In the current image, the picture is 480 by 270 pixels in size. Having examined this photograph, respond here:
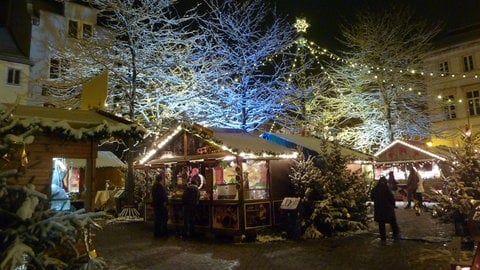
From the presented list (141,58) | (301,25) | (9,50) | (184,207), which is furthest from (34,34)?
(184,207)

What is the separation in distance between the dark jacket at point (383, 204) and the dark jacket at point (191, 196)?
5.23m

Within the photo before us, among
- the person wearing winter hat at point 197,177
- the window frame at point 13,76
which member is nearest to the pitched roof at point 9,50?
the window frame at point 13,76

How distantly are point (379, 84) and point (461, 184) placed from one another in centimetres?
1592

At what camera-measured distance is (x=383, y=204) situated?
436 inches

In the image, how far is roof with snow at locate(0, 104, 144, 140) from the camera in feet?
19.7

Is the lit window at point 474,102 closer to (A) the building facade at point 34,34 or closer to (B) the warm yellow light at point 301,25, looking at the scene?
(B) the warm yellow light at point 301,25

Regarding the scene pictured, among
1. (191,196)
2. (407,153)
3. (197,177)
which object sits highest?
(407,153)

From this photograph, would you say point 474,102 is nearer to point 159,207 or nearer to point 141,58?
point 141,58

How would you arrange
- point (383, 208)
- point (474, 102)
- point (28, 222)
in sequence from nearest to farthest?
point (28, 222) < point (383, 208) < point (474, 102)

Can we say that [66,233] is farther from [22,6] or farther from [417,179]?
[22,6]

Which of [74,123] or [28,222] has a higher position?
[74,123]

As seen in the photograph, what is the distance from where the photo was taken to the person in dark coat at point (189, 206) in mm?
12141

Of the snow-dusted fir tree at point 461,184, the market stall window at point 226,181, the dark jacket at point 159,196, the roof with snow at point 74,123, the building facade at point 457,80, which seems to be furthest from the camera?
the building facade at point 457,80

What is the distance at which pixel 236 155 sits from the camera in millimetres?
11641
